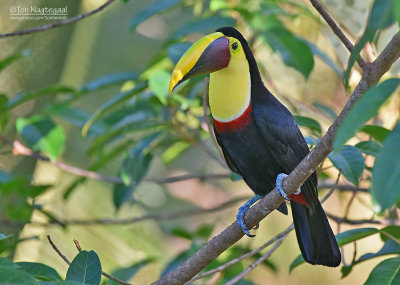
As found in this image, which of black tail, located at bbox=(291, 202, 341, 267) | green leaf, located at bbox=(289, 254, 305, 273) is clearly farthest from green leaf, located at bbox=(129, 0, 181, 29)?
green leaf, located at bbox=(289, 254, 305, 273)

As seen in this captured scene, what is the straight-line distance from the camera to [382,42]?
11.5 feet

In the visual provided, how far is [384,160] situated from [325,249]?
129 cm

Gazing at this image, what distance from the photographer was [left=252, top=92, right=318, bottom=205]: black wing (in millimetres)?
2297

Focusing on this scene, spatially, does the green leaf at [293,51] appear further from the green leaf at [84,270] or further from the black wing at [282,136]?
the green leaf at [84,270]

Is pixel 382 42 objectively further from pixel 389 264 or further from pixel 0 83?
pixel 0 83

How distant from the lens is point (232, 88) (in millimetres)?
2365

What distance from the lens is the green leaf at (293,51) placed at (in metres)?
2.79

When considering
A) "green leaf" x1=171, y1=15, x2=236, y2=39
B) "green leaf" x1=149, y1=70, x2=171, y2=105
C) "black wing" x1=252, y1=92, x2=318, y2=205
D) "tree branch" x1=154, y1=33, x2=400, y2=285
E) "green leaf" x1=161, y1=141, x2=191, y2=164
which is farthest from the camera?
"green leaf" x1=161, y1=141, x2=191, y2=164

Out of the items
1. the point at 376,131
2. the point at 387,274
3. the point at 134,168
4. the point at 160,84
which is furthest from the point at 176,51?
the point at 387,274

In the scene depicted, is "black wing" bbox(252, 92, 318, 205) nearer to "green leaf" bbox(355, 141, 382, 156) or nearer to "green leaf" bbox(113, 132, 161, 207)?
"green leaf" bbox(355, 141, 382, 156)

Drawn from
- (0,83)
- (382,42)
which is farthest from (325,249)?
(0,83)

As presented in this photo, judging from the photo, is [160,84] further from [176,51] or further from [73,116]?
[73,116]

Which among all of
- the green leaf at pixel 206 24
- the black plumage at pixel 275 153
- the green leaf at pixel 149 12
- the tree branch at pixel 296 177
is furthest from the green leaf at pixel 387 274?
the green leaf at pixel 149 12

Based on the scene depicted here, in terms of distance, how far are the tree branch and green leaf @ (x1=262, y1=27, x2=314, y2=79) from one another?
1.01 metres
